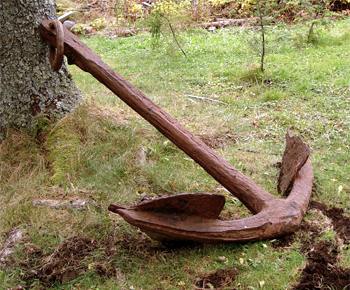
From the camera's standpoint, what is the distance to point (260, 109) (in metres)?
5.48

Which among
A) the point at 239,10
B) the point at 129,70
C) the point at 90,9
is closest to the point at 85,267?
the point at 129,70

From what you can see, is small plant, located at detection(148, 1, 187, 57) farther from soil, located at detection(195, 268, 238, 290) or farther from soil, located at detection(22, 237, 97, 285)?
soil, located at detection(195, 268, 238, 290)

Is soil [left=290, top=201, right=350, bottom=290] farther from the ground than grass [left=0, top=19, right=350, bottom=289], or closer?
farther from the ground

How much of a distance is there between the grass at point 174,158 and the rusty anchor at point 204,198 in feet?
0.57

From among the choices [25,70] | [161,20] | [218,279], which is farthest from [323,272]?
[161,20]

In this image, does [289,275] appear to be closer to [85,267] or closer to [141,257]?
[141,257]

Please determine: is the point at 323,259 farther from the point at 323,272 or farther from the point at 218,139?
the point at 218,139

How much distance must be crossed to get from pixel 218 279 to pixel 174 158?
151 cm

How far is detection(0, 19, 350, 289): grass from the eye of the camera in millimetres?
3133

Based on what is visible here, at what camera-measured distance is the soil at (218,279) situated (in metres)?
2.98

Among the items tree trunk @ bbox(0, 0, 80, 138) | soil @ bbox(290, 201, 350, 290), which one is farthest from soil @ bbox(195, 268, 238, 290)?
tree trunk @ bbox(0, 0, 80, 138)

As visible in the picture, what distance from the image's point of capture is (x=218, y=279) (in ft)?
9.90

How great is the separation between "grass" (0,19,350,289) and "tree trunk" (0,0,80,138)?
15 centimetres

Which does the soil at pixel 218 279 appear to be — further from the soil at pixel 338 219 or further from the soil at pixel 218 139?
the soil at pixel 218 139
